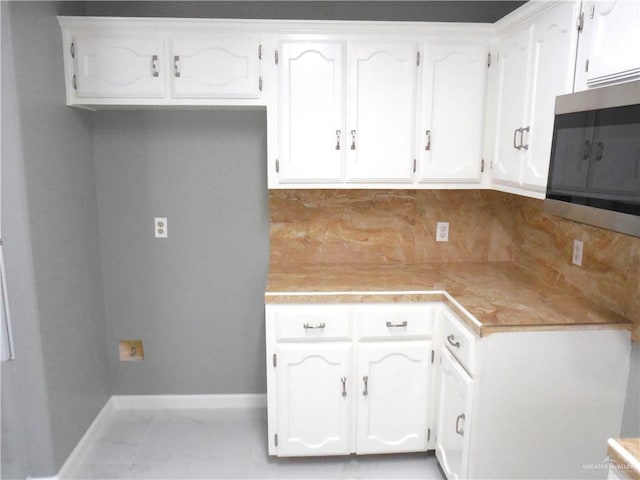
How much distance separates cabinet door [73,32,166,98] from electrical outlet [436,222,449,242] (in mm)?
1657

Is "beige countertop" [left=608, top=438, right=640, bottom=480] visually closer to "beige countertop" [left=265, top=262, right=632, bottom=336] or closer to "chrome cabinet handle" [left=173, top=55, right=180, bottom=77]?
"beige countertop" [left=265, top=262, right=632, bottom=336]

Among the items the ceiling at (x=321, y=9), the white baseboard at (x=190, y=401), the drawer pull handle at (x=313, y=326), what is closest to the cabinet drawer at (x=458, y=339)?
the drawer pull handle at (x=313, y=326)

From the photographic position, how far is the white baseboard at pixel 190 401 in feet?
9.17

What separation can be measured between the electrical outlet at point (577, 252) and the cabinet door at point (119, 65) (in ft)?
6.76

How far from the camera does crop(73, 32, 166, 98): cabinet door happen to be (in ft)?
7.15

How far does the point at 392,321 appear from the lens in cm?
214

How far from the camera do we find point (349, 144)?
2.29 m

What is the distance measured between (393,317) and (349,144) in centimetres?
87

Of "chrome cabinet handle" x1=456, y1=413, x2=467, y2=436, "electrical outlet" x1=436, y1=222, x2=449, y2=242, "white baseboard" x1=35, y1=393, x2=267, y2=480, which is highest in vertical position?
"electrical outlet" x1=436, y1=222, x2=449, y2=242

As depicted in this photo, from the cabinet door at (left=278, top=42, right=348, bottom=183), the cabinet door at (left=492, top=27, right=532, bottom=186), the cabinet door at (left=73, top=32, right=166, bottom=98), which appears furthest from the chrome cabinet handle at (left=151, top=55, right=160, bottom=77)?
the cabinet door at (left=492, top=27, right=532, bottom=186)

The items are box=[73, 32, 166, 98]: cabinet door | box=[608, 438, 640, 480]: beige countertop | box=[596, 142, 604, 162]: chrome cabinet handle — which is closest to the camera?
box=[608, 438, 640, 480]: beige countertop

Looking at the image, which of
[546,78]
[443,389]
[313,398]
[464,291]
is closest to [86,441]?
[313,398]

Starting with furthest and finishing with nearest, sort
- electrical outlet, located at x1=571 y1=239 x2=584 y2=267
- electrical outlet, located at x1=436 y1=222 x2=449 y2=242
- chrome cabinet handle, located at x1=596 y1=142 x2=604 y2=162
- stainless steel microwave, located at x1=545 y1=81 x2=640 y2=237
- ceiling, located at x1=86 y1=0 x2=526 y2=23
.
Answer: electrical outlet, located at x1=436 y1=222 x2=449 y2=242
ceiling, located at x1=86 y1=0 x2=526 y2=23
electrical outlet, located at x1=571 y1=239 x2=584 y2=267
chrome cabinet handle, located at x1=596 y1=142 x2=604 y2=162
stainless steel microwave, located at x1=545 y1=81 x2=640 y2=237

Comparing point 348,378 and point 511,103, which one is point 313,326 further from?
point 511,103
